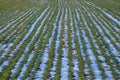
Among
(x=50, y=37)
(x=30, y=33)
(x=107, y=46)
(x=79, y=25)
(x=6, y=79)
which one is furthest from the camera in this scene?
(x=79, y=25)

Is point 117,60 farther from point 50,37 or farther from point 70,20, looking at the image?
point 70,20

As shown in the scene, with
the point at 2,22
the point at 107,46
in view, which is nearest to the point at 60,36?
the point at 107,46

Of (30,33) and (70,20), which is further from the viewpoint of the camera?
(70,20)

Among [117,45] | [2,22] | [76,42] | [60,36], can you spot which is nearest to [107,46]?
[117,45]

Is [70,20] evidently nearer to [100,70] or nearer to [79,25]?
[79,25]

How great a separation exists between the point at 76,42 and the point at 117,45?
8.93 ft

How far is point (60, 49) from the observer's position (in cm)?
1861

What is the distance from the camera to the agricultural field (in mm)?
14398

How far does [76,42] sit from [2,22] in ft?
37.9

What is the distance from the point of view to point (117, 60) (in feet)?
53.4

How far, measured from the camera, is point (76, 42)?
20266mm

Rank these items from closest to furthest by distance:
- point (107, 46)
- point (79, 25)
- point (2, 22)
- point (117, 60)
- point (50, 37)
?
1. point (117, 60)
2. point (107, 46)
3. point (50, 37)
4. point (79, 25)
5. point (2, 22)

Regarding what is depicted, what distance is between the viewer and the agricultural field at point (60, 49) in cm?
1440

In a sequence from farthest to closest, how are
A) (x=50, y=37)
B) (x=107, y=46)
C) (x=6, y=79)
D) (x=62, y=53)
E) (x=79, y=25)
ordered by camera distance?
(x=79, y=25) < (x=50, y=37) < (x=107, y=46) < (x=62, y=53) < (x=6, y=79)
